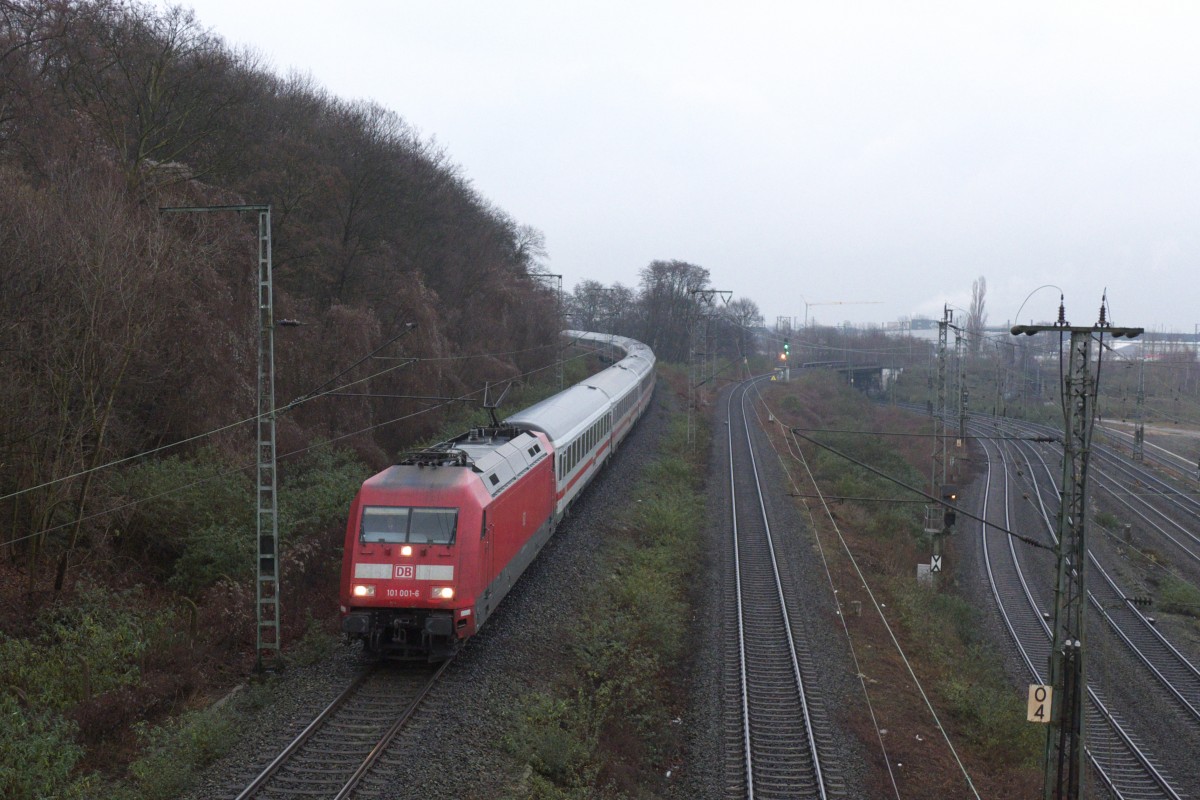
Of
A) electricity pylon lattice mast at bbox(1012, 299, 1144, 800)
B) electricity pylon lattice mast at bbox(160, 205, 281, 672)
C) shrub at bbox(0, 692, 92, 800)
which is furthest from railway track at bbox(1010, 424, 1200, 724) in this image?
shrub at bbox(0, 692, 92, 800)

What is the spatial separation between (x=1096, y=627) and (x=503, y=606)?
1851 centimetres

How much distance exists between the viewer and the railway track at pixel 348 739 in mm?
10828

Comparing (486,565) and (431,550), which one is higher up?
(431,550)

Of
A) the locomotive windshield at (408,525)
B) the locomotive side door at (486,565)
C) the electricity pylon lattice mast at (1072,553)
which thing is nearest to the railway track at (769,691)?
the electricity pylon lattice mast at (1072,553)

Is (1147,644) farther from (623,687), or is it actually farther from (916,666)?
(623,687)

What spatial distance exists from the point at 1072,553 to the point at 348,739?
10.1 meters

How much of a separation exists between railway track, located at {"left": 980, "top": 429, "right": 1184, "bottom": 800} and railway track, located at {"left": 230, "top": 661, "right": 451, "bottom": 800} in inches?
499

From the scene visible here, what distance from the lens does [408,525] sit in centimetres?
1452

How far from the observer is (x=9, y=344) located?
14.7 m

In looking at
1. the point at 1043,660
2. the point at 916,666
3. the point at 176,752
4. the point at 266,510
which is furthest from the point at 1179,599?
the point at 176,752

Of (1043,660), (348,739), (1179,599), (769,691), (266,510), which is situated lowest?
(1043,660)

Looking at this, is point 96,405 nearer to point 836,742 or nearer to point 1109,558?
point 836,742

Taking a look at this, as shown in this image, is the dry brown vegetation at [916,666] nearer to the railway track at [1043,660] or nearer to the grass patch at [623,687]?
the railway track at [1043,660]

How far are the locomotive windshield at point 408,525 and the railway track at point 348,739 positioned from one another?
6.68 ft
